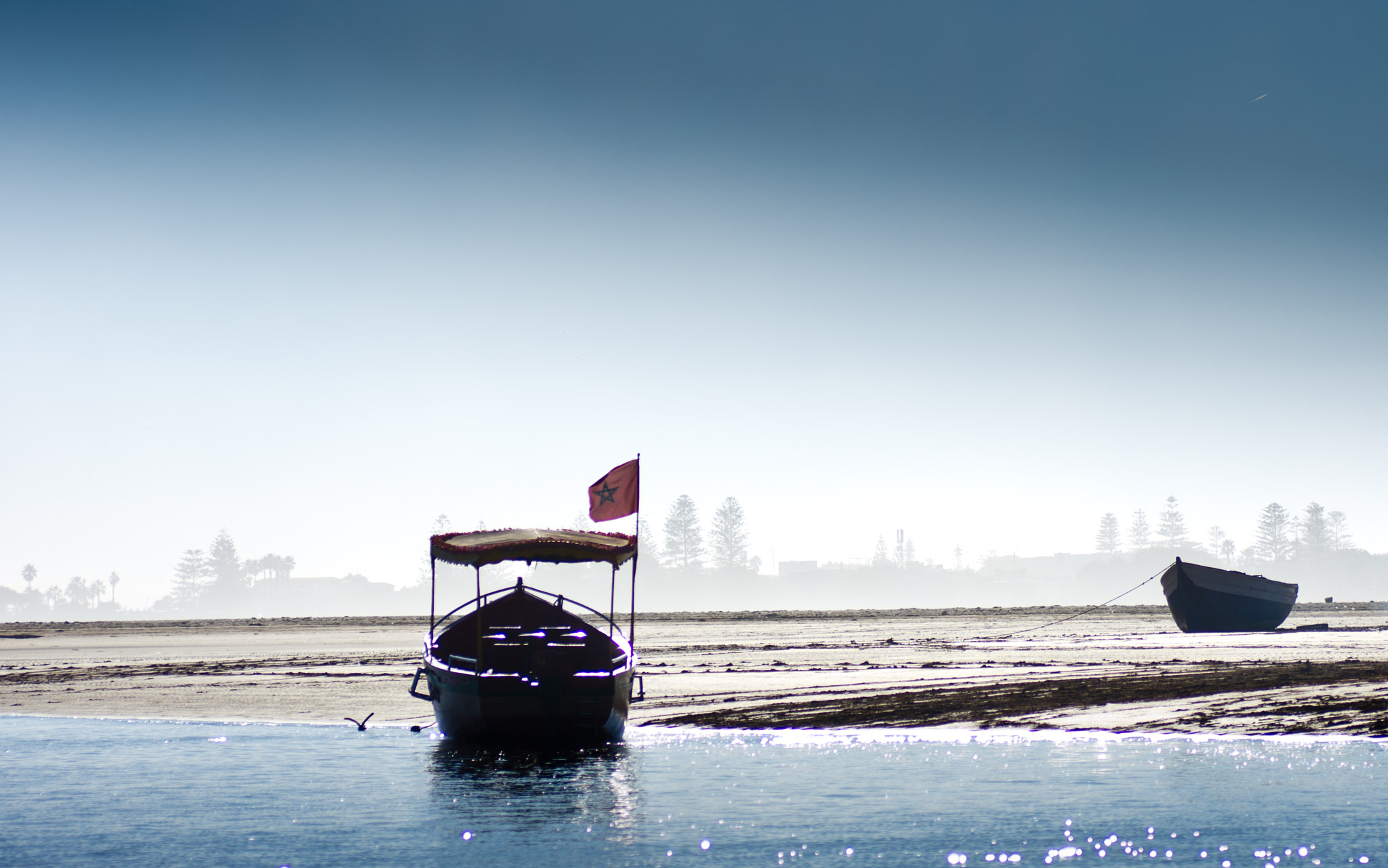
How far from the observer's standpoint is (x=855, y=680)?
1095 inches

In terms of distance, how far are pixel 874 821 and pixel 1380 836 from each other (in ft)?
17.8

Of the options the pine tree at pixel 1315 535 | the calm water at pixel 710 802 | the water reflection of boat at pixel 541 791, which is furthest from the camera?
the pine tree at pixel 1315 535

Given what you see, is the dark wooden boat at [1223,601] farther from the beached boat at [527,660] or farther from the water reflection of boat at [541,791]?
the water reflection of boat at [541,791]

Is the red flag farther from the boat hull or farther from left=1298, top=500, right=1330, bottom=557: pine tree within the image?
left=1298, top=500, right=1330, bottom=557: pine tree

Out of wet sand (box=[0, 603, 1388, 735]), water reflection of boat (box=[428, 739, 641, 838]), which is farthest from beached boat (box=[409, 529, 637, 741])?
wet sand (box=[0, 603, 1388, 735])

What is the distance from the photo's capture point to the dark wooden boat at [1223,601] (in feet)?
165

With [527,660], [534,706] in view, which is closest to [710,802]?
[534,706]

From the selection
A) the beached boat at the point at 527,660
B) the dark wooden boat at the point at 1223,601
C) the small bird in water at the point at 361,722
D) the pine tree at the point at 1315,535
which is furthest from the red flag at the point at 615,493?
the pine tree at the point at 1315,535

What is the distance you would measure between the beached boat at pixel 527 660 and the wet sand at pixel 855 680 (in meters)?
2.29

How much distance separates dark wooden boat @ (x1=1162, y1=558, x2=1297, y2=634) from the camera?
50.4 m

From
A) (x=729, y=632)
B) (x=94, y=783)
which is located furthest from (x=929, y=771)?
(x=729, y=632)

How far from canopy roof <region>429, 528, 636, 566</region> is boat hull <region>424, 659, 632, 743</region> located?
7.64 feet

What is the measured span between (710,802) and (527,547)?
7.05m

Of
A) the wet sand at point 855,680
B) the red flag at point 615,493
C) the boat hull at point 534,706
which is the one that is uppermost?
the red flag at point 615,493
